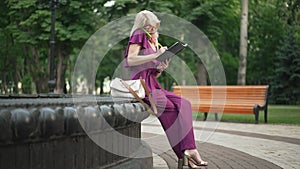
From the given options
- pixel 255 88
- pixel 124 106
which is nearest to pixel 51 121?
pixel 124 106

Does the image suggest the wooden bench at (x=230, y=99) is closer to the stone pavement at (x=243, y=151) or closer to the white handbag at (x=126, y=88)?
the stone pavement at (x=243, y=151)

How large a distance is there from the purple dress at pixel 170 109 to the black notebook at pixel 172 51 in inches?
9.6

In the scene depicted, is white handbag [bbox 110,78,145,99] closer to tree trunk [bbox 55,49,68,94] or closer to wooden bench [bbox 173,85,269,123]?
wooden bench [bbox 173,85,269,123]

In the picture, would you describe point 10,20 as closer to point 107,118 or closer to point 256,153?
point 256,153

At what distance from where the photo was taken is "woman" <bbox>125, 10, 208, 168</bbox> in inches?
169

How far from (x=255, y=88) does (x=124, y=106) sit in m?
10.4

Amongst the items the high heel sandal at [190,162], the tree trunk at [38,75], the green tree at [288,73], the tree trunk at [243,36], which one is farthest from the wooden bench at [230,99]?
the green tree at [288,73]

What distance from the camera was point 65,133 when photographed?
306 centimetres

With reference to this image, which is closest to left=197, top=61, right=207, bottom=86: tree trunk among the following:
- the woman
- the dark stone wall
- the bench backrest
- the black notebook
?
the bench backrest

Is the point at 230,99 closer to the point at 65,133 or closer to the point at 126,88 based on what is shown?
the point at 126,88

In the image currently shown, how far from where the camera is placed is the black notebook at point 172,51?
4.07 metres

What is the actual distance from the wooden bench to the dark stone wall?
9224 mm

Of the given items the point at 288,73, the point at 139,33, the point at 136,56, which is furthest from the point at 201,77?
the point at 136,56

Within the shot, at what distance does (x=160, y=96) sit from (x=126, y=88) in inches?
14.3
